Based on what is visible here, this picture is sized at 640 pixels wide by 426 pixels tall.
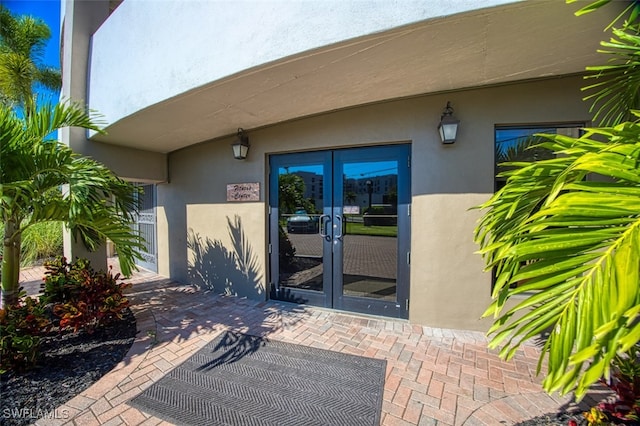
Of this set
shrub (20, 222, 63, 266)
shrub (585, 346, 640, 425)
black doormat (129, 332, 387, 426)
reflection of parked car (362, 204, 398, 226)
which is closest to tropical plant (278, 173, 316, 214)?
reflection of parked car (362, 204, 398, 226)

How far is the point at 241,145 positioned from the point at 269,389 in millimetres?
3351

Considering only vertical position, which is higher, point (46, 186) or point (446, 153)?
point (446, 153)

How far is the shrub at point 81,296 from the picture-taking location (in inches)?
111

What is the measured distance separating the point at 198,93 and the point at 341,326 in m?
3.44

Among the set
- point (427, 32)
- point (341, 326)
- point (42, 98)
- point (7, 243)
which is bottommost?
point (341, 326)

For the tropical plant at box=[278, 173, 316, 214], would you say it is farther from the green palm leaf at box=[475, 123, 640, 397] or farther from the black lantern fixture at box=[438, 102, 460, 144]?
the green palm leaf at box=[475, 123, 640, 397]

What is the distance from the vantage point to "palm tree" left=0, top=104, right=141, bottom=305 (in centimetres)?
241

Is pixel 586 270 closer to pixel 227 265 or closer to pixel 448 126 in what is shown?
pixel 448 126

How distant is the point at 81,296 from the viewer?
2986 mm

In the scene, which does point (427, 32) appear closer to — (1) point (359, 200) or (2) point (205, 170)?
(1) point (359, 200)

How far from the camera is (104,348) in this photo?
2.70 m

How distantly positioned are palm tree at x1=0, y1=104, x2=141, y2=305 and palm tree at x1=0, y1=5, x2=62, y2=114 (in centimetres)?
399

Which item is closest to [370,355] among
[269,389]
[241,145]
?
[269,389]

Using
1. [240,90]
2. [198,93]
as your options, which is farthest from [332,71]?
[198,93]
